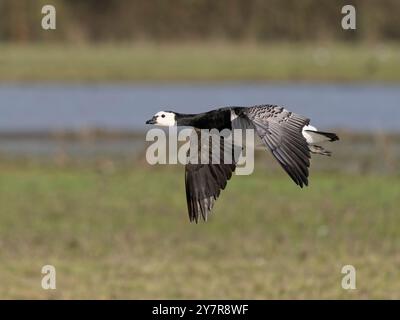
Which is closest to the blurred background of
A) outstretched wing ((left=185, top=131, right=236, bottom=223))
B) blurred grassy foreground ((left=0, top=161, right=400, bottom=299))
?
blurred grassy foreground ((left=0, top=161, right=400, bottom=299))

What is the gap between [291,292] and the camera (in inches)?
434

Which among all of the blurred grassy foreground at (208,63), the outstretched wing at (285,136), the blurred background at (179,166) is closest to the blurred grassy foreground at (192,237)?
the blurred background at (179,166)

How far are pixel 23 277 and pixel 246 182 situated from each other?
5.64m

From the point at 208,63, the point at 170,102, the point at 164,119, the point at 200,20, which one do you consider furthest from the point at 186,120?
the point at 200,20

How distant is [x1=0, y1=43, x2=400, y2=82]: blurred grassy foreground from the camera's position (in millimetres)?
32094

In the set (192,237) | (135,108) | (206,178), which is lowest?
(192,237)

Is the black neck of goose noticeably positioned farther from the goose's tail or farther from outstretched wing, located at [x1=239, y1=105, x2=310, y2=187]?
the goose's tail

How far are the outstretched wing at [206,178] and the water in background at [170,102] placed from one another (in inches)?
513

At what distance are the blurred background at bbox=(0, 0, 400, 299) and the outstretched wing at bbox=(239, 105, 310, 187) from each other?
2596 millimetres

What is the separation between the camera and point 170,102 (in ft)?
88.9

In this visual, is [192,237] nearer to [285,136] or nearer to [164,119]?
[164,119]

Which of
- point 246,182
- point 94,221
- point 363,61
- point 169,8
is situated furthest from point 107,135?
point 169,8

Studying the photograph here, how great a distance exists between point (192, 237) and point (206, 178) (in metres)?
4.46
